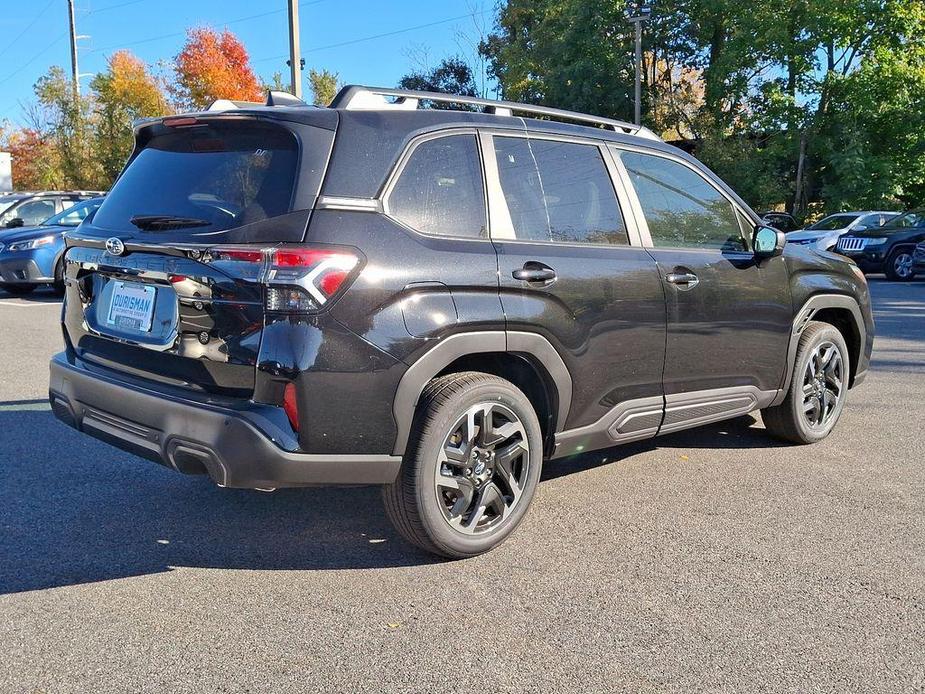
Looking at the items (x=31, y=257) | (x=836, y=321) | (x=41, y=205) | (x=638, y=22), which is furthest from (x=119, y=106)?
(x=836, y=321)

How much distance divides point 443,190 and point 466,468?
1.14m

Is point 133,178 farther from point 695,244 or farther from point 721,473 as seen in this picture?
point 721,473

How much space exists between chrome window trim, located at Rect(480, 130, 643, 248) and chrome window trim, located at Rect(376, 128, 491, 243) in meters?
0.02

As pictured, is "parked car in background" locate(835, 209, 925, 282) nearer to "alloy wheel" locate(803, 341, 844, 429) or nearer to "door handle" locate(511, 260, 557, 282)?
"alloy wheel" locate(803, 341, 844, 429)

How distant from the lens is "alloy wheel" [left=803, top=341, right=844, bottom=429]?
5.40 m

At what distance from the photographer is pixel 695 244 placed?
4621mm

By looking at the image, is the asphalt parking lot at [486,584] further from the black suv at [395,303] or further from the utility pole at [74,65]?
the utility pole at [74,65]

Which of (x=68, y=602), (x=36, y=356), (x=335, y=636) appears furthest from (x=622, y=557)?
(x=36, y=356)

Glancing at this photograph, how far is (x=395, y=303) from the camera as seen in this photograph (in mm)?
3268

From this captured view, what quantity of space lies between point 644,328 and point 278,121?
1.94 metres

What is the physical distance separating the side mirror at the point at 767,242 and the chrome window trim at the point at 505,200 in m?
0.90

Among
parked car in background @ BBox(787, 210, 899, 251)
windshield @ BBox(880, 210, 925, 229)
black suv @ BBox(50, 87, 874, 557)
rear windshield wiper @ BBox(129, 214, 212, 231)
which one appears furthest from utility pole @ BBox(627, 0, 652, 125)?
rear windshield wiper @ BBox(129, 214, 212, 231)

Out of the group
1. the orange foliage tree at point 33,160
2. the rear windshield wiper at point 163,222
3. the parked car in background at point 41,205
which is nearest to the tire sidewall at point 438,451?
the rear windshield wiper at point 163,222

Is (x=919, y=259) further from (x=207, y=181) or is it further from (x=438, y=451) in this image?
(x=207, y=181)
